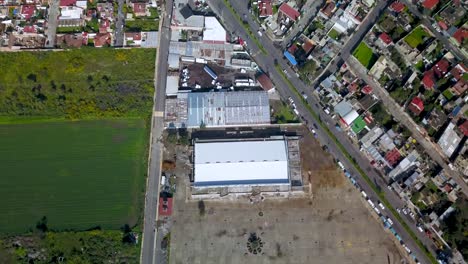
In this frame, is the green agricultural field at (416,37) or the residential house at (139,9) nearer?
the green agricultural field at (416,37)

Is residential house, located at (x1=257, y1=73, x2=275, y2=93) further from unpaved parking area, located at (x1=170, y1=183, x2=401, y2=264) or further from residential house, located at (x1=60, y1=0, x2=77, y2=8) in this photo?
residential house, located at (x1=60, y1=0, x2=77, y2=8)

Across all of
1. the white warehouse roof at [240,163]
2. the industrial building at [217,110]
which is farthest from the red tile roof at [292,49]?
the white warehouse roof at [240,163]

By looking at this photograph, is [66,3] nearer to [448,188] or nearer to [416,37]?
[416,37]

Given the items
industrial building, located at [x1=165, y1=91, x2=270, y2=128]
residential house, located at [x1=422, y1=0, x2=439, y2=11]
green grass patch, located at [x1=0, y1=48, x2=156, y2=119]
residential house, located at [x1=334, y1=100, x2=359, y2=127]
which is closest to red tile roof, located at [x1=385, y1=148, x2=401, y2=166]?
residential house, located at [x1=334, y1=100, x2=359, y2=127]

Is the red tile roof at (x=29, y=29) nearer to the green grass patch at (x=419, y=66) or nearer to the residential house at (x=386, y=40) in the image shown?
the residential house at (x=386, y=40)

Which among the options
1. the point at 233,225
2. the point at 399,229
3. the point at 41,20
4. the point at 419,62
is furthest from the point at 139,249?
the point at 419,62

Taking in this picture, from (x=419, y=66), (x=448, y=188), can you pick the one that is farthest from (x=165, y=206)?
(x=419, y=66)
